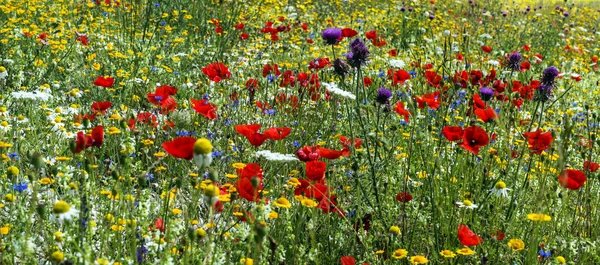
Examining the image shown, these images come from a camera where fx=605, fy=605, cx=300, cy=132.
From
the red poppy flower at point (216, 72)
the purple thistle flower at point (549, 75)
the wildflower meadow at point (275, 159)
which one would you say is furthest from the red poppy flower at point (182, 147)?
the purple thistle flower at point (549, 75)

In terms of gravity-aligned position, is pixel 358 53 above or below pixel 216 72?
above

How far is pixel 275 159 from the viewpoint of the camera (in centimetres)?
184

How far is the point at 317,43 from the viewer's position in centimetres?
657

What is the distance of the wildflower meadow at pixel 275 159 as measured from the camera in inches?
72.6

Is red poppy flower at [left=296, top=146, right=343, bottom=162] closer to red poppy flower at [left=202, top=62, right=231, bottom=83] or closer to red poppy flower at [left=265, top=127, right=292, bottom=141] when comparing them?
red poppy flower at [left=265, top=127, right=292, bottom=141]

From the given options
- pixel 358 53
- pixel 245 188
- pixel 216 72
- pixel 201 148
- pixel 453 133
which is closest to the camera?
pixel 201 148

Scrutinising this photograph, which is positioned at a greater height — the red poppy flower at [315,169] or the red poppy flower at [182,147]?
the red poppy flower at [182,147]

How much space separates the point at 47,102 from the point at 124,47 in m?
1.37

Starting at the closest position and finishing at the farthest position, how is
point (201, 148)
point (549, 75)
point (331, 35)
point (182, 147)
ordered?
point (201, 148) → point (182, 147) → point (331, 35) → point (549, 75)

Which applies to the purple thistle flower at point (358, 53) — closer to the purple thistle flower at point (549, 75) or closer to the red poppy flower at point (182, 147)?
the purple thistle flower at point (549, 75)

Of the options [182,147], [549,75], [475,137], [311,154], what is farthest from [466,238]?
[549,75]

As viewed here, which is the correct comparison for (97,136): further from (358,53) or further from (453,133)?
(453,133)

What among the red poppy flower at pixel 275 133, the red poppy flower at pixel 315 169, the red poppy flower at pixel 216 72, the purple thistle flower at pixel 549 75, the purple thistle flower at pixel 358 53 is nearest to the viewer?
the red poppy flower at pixel 315 169

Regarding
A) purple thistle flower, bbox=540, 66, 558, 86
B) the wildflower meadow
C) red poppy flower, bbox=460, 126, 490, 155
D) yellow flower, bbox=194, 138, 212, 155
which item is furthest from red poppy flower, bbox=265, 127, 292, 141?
purple thistle flower, bbox=540, 66, 558, 86
